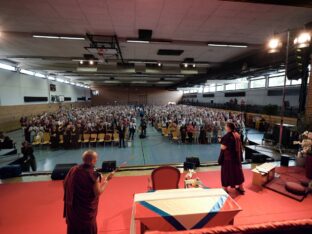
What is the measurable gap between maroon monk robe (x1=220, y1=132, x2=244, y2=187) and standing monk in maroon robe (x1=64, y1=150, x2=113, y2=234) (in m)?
2.59

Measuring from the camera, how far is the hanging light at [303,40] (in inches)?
184

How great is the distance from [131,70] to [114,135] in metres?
4.67

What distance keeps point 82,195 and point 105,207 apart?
63.0 inches

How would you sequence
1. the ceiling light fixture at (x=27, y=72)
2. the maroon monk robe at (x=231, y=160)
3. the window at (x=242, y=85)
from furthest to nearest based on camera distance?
the window at (x=242, y=85) < the ceiling light fixture at (x=27, y=72) < the maroon monk robe at (x=231, y=160)

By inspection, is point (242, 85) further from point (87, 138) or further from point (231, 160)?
point (231, 160)

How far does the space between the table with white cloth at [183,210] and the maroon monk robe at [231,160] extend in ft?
4.30

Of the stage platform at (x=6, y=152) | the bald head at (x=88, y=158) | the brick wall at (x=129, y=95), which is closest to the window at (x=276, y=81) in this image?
the bald head at (x=88, y=158)

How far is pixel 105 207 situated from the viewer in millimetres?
3289

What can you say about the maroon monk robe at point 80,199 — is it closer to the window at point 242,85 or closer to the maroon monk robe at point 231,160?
the maroon monk robe at point 231,160

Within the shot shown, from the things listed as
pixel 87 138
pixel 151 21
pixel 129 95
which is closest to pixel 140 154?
pixel 87 138

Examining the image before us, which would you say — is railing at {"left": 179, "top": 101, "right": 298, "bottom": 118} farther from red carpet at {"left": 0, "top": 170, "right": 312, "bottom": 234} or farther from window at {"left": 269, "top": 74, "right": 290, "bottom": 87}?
red carpet at {"left": 0, "top": 170, "right": 312, "bottom": 234}

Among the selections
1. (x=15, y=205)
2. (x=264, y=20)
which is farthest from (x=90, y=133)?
(x=264, y=20)

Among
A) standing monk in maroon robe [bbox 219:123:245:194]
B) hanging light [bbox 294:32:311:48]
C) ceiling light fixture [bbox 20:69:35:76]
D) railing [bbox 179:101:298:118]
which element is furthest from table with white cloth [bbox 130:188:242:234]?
ceiling light fixture [bbox 20:69:35:76]

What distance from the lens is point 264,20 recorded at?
530 centimetres
